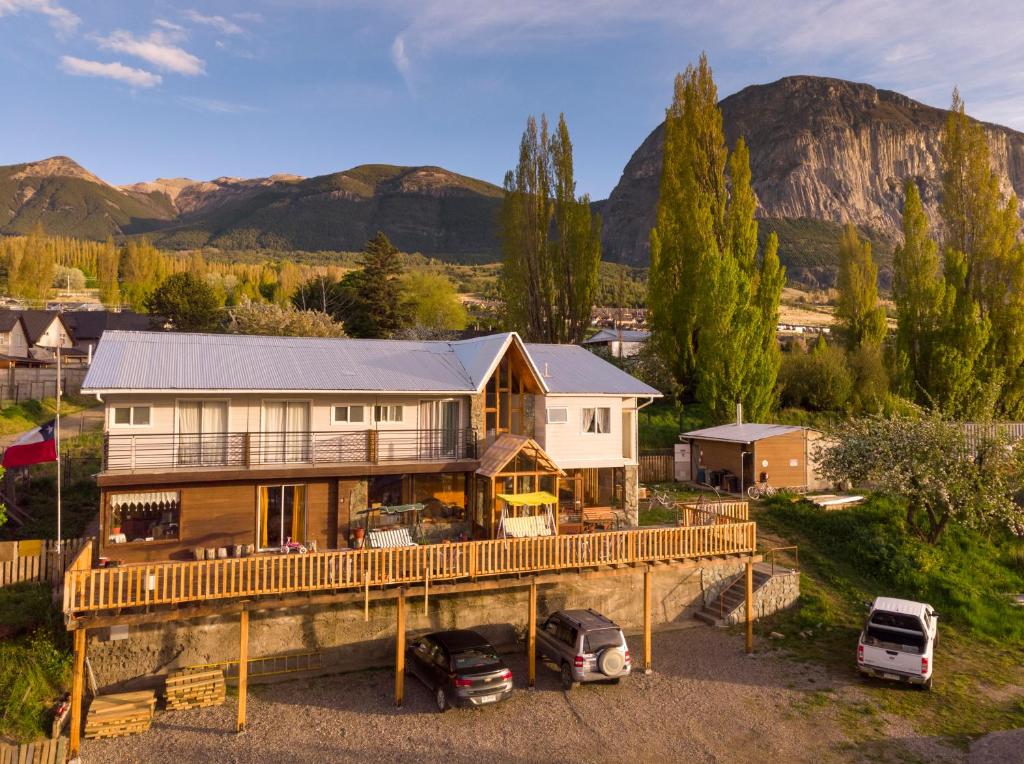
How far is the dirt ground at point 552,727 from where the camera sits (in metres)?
16.0

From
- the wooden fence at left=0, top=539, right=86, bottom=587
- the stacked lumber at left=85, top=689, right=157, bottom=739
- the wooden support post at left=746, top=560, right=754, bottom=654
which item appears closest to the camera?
the stacked lumber at left=85, top=689, right=157, bottom=739

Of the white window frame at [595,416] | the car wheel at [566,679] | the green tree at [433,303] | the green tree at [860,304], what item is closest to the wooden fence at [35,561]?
the car wheel at [566,679]

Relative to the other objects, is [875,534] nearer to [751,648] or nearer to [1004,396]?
[751,648]

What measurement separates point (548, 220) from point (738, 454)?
87.1 ft

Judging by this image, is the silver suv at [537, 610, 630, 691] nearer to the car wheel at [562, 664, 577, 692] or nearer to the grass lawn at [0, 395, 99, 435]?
the car wheel at [562, 664, 577, 692]

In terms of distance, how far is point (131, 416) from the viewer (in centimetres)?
2061

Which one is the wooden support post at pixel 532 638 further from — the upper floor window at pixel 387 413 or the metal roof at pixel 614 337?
the metal roof at pixel 614 337

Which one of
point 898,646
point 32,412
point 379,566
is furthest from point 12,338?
point 898,646

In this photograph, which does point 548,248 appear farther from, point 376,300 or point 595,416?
point 595,416

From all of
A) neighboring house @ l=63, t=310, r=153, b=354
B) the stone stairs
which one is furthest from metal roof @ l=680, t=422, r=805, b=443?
neighboring house @ l=63, t=310, r=153, b=354

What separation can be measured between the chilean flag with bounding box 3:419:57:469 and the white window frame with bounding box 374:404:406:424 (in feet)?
33.4

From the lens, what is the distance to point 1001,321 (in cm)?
4369

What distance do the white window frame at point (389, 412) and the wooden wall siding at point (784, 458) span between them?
21.3 m

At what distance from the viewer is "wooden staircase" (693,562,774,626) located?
24391mm
